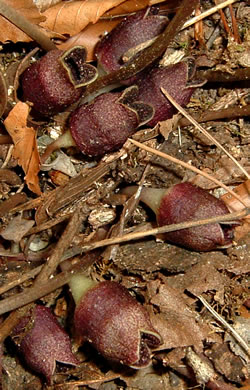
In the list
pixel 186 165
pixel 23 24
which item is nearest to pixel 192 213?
pixel 186 165

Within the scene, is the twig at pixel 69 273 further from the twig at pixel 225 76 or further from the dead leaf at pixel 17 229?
the twig at pixel 225 76

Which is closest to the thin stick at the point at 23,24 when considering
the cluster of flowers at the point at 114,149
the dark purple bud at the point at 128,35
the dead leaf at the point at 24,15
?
the dead leaf at the point at 24,15

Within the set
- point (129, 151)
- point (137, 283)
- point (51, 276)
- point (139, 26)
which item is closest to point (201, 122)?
point (129, 151)

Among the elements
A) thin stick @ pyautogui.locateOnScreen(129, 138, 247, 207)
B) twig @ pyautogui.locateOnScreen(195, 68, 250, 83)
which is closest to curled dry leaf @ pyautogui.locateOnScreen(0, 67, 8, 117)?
thin stick @ pyautogui.locateOnScreen(129, 138, 247, 207)

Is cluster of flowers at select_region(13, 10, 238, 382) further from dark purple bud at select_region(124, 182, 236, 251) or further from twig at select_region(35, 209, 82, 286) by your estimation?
twig at select_region(35, 209, 82, 286)

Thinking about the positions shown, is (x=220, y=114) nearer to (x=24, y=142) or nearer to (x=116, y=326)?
(x=24, y=142)

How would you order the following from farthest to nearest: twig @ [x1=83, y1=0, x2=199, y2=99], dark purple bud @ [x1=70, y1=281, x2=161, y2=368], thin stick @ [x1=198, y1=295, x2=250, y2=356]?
1. thin stick @ [x1=198, y1=295, x2=250, y2=356]
2. twig @ [x1=83, y1=0, x2=199, y2=99]
3. dark purple bud @ [x1=70, y1=281, x2=161, y2=368]
